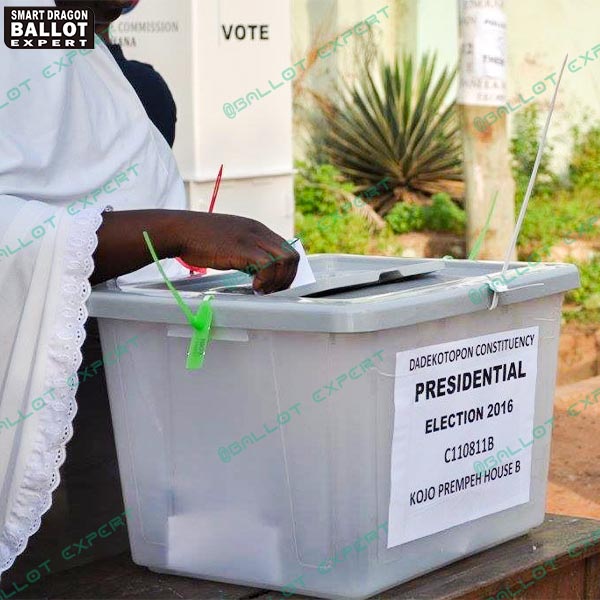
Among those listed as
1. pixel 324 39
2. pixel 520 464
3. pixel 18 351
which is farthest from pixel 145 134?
pixel 324 39

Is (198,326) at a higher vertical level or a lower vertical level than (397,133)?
lower

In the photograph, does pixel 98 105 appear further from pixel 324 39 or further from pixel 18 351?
pixel 324 39

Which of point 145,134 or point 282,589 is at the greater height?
point 145,134

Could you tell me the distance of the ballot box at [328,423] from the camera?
6.83 ft

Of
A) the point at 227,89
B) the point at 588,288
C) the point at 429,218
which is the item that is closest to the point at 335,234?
the point at 429,218

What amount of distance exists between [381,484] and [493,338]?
34 cm

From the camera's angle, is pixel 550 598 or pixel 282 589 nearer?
pixel 282 589

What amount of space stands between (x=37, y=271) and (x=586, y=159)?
8.35 metres

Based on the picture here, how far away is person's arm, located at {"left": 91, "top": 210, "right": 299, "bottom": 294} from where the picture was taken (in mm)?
2105

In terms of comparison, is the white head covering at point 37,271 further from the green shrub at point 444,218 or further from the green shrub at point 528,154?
the green shrub at point 528,154

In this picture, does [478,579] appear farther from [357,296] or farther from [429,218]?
[429,218]

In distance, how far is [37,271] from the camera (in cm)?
216

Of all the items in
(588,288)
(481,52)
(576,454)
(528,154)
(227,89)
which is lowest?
(576,454)

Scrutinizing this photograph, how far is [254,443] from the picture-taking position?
2152mm
